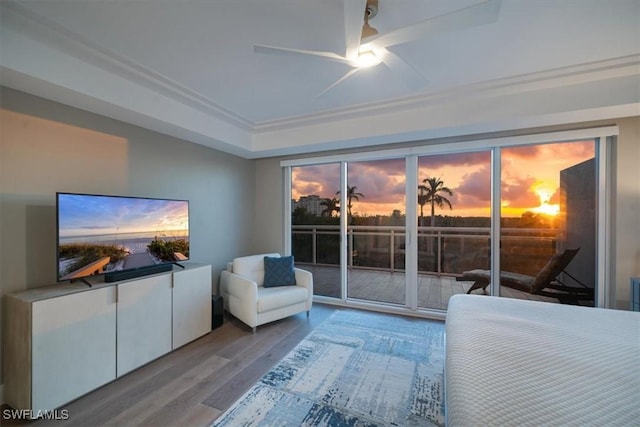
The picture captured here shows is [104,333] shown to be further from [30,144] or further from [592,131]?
[592,131]

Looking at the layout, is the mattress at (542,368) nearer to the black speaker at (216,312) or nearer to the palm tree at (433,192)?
the palm tree at (433,192)

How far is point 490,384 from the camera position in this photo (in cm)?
105

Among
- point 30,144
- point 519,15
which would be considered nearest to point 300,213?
point 30,144

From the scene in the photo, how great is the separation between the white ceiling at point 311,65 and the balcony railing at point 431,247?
4.36 feet

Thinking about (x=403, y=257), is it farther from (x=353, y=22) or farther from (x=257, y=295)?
(x=353, y=22)

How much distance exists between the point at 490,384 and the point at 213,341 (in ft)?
8.68

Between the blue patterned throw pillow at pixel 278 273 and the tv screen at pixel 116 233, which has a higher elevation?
the tv screen at pixel 116 233

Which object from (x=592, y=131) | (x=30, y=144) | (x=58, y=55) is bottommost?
(x=30, y=144)

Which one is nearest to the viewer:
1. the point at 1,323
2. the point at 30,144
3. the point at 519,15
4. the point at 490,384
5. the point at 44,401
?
the point at 490,384

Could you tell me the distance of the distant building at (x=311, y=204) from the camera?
4.29 m

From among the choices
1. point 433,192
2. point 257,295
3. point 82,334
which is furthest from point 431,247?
point 82,334

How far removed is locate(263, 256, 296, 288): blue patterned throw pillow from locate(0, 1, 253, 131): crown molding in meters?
2.07

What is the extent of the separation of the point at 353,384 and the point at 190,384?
1.31m

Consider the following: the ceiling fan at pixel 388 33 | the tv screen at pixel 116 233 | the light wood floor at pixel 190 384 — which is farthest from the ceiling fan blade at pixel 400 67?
the light wood floor at pixel 190 384
